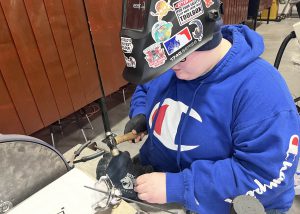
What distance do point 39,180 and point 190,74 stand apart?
455 mm

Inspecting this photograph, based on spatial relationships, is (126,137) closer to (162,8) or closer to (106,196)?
(106,196)

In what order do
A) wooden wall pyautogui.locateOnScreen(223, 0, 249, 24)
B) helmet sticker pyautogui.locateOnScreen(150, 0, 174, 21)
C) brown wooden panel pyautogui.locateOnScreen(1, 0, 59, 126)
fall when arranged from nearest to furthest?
helmet sticker pyautogui.locateOnScreen(150, 0, 174, 21) → brown wooden panel pyautogui.locateOnScreen(1, 0, 59, 126) → wooden wall pyautogui.locateOnScreen(223, 0, 249, 24)

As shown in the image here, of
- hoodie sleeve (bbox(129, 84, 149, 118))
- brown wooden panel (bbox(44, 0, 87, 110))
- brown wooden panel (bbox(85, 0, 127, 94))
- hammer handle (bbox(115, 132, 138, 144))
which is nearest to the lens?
hammer handle (bbox(115, 132, 138, 144))

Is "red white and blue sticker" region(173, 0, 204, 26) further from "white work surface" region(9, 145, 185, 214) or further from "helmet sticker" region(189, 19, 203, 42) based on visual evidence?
"white work surface" region(9, 145, 185, 214)

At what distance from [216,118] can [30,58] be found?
43.8 inches

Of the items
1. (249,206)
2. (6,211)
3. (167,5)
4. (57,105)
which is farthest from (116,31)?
(249,206)

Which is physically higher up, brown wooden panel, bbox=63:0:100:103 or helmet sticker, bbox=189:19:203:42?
helmet sticker, bbox=189:19:203:42

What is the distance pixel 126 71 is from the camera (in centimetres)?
67

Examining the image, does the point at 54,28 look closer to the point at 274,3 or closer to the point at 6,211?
the point at 6,211

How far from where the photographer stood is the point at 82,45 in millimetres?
1687

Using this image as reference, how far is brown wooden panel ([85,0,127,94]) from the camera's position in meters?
1.71

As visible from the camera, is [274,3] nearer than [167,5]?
No

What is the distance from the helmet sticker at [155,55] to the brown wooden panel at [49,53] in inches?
40.1

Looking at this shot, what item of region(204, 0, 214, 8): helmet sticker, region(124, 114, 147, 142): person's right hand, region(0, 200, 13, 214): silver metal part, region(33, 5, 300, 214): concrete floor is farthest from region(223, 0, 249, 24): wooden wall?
region(0, 200, 13, 214): silver metal part
